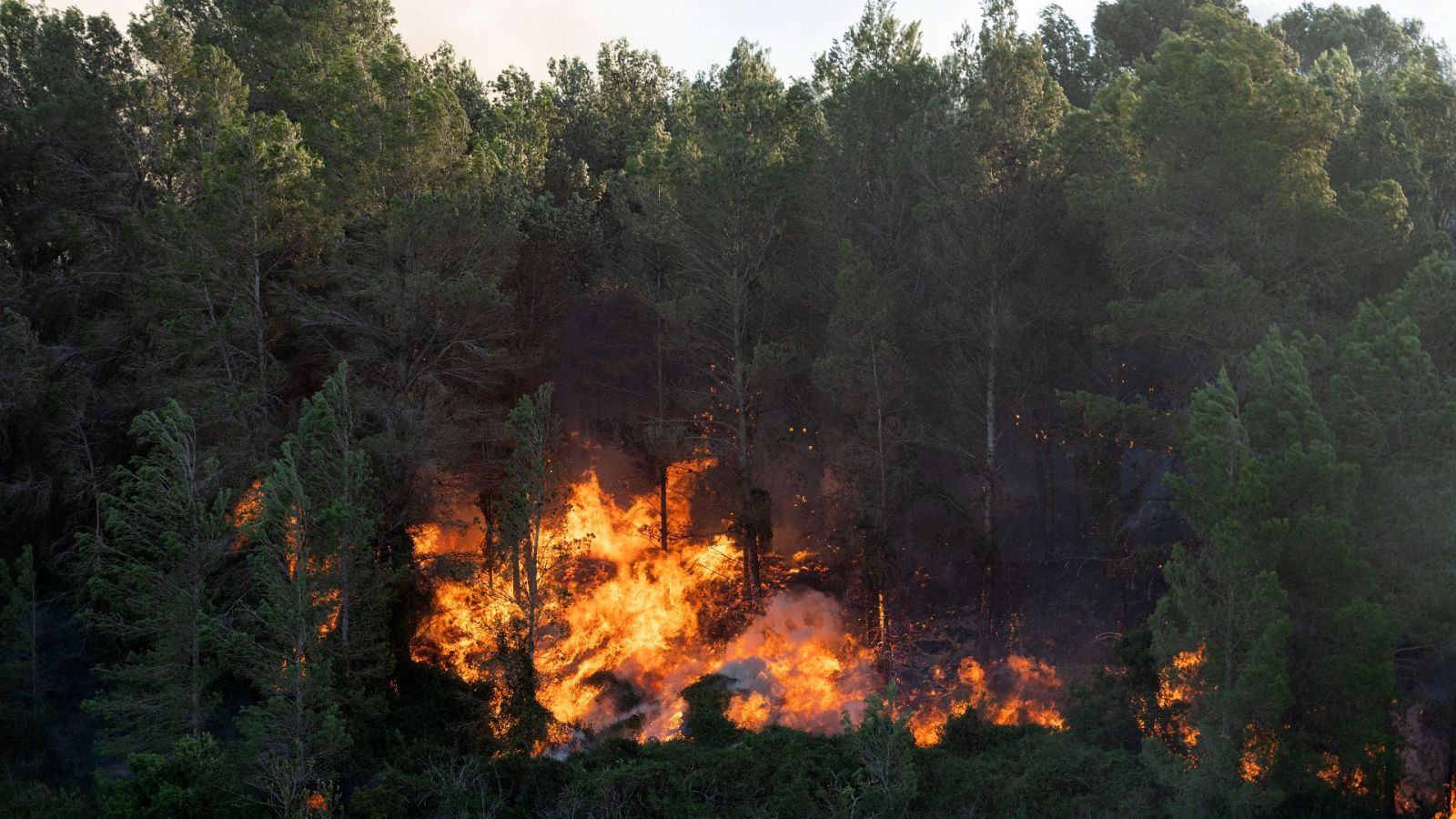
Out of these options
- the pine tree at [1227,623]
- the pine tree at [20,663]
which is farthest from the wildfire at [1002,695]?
the pine tree at [20,663]

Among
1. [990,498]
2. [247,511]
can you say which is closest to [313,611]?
[247,511]

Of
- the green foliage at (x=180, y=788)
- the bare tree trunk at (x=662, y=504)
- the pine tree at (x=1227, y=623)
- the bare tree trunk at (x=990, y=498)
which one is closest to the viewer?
the pine tree at (x=1227, y=623)

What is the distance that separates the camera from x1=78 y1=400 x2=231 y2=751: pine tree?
22.6 m

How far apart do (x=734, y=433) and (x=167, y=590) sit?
16.7m

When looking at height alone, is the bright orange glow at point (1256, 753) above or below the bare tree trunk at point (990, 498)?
below

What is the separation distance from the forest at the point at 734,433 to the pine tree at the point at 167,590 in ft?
0.37

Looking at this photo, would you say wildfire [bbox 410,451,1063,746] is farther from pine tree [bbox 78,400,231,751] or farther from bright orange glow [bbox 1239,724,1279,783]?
bright orange glow [bbox 1239,724,1279,783]

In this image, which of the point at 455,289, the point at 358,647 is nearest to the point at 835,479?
the point at 455,289

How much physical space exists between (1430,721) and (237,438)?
24488 millimetres

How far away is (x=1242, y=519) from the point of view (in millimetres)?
19875

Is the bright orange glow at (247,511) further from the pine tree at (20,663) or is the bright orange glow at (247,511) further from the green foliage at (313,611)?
the pine tree at (20,663)

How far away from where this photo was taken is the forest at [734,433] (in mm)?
20562

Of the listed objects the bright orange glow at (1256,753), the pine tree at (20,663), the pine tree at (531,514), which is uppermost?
the pine tree at (531,514)

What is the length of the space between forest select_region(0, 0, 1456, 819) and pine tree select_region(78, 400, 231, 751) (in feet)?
0.37
